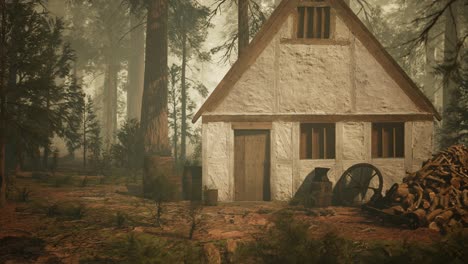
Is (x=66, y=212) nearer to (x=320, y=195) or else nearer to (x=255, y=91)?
(x=255, y=91)

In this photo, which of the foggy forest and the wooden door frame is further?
the wooden door frame

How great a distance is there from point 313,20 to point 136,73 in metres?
21.0

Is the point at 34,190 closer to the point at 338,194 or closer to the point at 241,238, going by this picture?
the point at 241,238

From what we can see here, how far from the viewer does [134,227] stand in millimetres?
9727

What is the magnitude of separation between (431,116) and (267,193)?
19.3ft

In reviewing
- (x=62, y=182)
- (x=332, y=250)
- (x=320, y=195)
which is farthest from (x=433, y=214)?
(x=62, y=182)

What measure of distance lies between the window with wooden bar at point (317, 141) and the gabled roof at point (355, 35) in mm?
2654

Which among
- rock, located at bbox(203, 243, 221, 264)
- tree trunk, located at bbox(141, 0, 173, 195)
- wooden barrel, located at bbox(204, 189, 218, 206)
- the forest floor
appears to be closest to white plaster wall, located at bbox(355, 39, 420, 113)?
the forest floor

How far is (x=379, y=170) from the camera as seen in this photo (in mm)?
13695

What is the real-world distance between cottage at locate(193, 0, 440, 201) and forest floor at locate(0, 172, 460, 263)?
1368mm

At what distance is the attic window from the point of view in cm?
1378

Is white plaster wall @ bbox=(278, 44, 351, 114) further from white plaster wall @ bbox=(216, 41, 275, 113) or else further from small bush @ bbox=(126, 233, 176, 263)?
small bush @ bbox=(126, 233, 176, 263)

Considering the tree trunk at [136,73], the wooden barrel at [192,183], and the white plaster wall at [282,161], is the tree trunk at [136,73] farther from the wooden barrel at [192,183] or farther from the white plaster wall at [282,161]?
the white plaster wall at [282,161]

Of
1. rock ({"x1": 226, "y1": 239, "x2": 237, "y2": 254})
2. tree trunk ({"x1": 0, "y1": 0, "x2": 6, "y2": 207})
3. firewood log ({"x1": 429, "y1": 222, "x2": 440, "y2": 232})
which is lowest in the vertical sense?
rock ({"x1": 226, "y1": 239, "x2": 237, "y2": 254})
